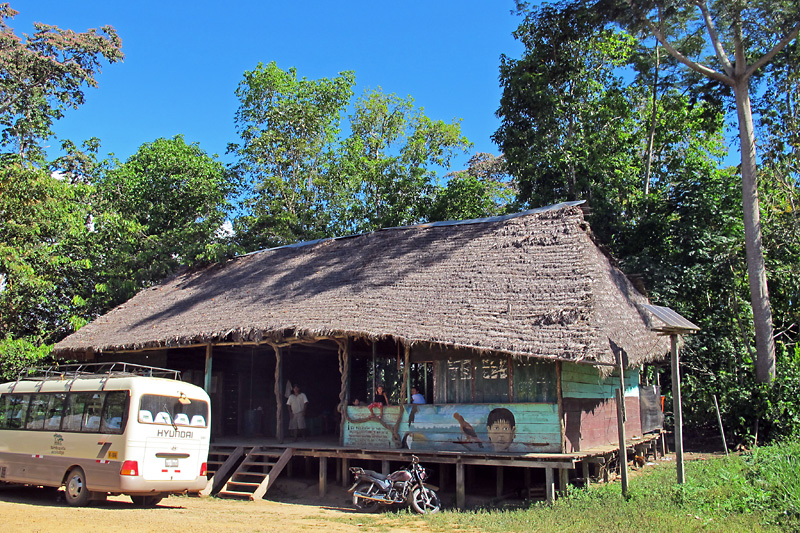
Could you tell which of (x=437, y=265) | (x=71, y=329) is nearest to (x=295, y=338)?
(x=437, y=265)

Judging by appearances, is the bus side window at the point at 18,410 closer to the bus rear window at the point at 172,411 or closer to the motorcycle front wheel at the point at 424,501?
the bus rear window at the point at 172,411

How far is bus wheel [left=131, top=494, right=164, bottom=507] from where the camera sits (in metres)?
10.6

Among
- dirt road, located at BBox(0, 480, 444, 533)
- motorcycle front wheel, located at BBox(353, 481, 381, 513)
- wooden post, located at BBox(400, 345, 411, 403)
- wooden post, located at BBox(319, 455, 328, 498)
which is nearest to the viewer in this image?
dirt road, located at BBox(0, 480, 444, 533)

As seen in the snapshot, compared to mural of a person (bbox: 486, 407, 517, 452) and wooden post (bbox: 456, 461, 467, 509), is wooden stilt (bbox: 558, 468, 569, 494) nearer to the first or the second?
mural of a person (bbox: 486, 407, 517, 452)

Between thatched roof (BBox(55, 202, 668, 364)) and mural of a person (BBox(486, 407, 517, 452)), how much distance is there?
1.44 meters

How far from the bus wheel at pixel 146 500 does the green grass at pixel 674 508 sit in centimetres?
477

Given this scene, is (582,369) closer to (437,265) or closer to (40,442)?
(437,265)

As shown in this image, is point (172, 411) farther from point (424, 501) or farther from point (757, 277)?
point (757, 277)

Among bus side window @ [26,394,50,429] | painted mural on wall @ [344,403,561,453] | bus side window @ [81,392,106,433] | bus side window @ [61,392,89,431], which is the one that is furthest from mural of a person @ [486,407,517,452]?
bus side window @ [26,394,50,429]

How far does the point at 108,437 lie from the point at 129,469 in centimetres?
72

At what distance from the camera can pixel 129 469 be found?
9664 millimetres

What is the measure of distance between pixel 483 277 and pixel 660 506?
5560mm

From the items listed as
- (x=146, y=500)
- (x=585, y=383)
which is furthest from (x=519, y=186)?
(x=146, y=500)

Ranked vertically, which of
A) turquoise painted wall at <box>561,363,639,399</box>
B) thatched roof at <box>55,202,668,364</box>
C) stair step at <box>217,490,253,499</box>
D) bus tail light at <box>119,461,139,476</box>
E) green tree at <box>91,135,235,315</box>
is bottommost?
stair step at <box>217,490,253,499</box>
